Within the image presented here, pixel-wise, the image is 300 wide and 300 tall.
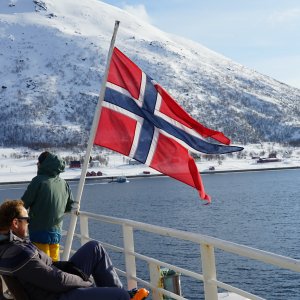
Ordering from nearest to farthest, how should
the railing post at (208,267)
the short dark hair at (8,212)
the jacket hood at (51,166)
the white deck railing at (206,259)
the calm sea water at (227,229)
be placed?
1. the white deck railing at (206,259)
2. the short dark hair at (8,212)
3. the railing post at (208,267)
4. the jacket hood at (51,166)
5. the calm sea water at (227,229)

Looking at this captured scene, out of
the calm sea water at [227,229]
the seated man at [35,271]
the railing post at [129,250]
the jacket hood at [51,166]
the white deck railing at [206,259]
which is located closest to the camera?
the white deck railing at [206,259]

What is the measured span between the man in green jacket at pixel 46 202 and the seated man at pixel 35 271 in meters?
1.43

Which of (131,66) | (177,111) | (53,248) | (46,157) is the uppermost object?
(131,66)

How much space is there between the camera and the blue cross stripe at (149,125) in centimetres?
541

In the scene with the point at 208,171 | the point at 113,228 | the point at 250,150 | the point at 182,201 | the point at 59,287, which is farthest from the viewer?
the point at 250,150

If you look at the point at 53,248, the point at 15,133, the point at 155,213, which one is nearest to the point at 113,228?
the point at 155,213

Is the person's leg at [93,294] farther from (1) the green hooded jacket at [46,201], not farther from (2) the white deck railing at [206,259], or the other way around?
(1) the green hooded jacket at [46,201]

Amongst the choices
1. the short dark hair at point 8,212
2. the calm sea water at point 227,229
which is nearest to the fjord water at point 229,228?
the calm sea water at point 227,229

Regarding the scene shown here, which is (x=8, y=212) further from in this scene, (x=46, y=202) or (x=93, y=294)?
(x=46, y=202)

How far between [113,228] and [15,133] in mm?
165699

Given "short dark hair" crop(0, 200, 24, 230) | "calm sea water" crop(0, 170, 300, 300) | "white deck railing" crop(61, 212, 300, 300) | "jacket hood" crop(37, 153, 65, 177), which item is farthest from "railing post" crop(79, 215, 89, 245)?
"calm sea water" crop(0, 170, 300, 300)

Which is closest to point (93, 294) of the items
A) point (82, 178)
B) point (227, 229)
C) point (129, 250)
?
point (129, 250)

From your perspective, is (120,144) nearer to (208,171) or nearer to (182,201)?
(182,201)

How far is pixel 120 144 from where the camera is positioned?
550 centimetres
